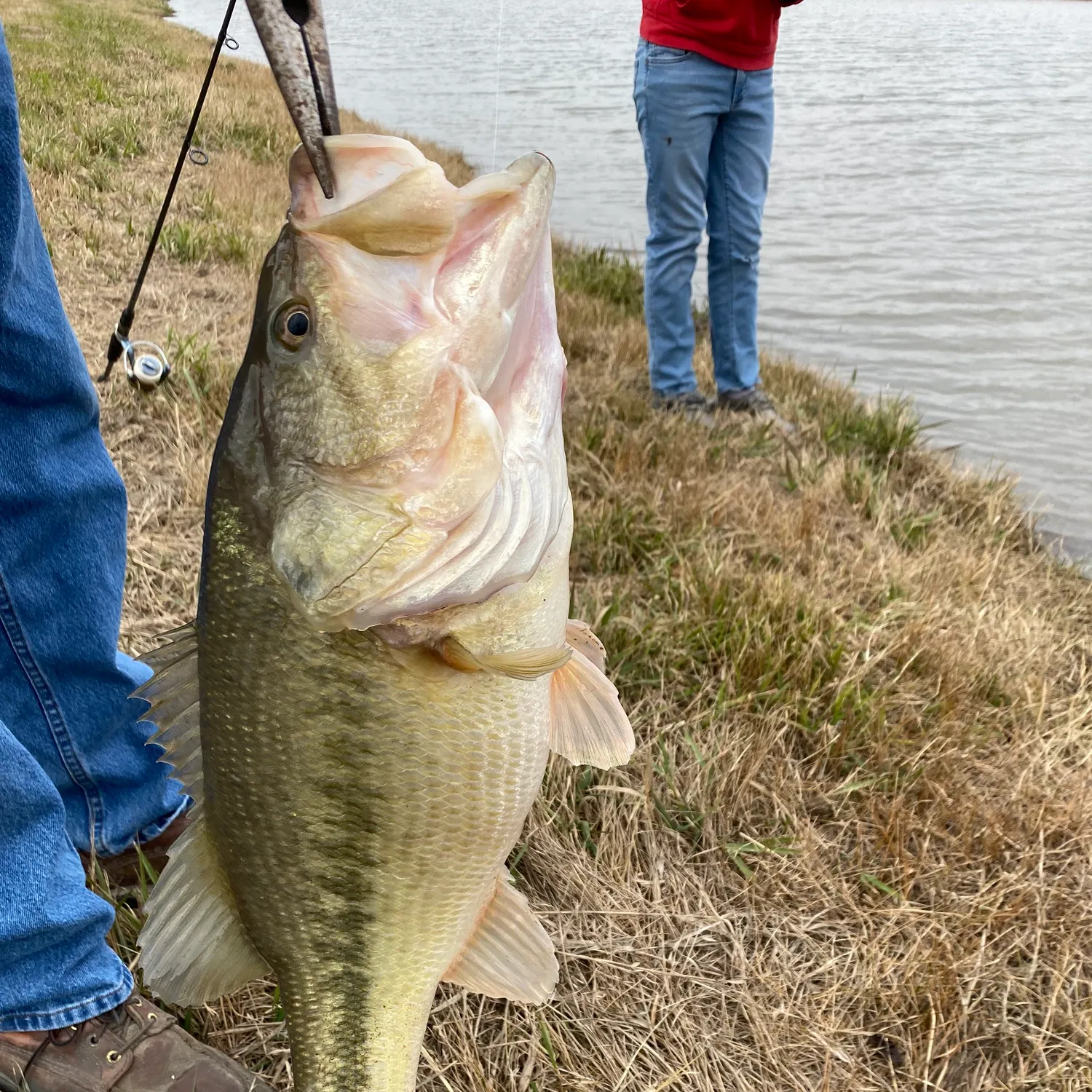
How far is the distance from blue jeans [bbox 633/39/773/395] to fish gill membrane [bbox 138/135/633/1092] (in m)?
Answer: 3.58

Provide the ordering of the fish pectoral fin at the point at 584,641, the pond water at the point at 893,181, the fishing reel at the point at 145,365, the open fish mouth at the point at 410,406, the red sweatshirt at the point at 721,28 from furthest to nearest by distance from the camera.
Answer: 1. the pond water at the point at 893,181
2. the red sweatshirt at the point at 721,28
3. the fishing reel at the point at 145,365
4. the fish pectoral fin at the point at 584,641
5. the open fish mouth at the point at 410,406

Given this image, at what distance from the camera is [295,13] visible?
822 millimetres

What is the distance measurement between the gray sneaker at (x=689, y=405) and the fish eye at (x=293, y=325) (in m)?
3.72

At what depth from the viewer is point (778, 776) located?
231 cm

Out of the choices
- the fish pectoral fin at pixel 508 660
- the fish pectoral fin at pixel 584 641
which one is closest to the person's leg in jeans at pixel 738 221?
the fish pectoral fin at pixel 584 641

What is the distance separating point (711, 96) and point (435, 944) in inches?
161

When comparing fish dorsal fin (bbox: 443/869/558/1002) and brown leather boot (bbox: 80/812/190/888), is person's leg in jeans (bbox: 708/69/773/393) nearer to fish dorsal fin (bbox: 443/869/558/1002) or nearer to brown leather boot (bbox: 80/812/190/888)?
brown leather boot (bbox: 80/812/190/888)

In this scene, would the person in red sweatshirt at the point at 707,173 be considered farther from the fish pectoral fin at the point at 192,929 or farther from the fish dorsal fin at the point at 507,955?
the fish pectoral fin at the point at 192,929

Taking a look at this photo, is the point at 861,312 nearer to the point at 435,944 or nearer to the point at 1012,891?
the point at 1012,891

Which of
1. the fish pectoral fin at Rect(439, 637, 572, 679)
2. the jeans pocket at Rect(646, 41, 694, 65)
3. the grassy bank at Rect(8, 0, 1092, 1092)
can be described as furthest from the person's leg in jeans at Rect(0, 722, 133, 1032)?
the jeans pocket at Rect(646, 41, 694, 65)

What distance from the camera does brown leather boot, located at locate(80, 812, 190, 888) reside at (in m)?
1.90

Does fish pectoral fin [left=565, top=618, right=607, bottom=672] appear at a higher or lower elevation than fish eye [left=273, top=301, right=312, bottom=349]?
lower

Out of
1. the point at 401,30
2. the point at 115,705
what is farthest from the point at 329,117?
the point at 401,30

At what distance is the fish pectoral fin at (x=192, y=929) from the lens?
3.94 ft
